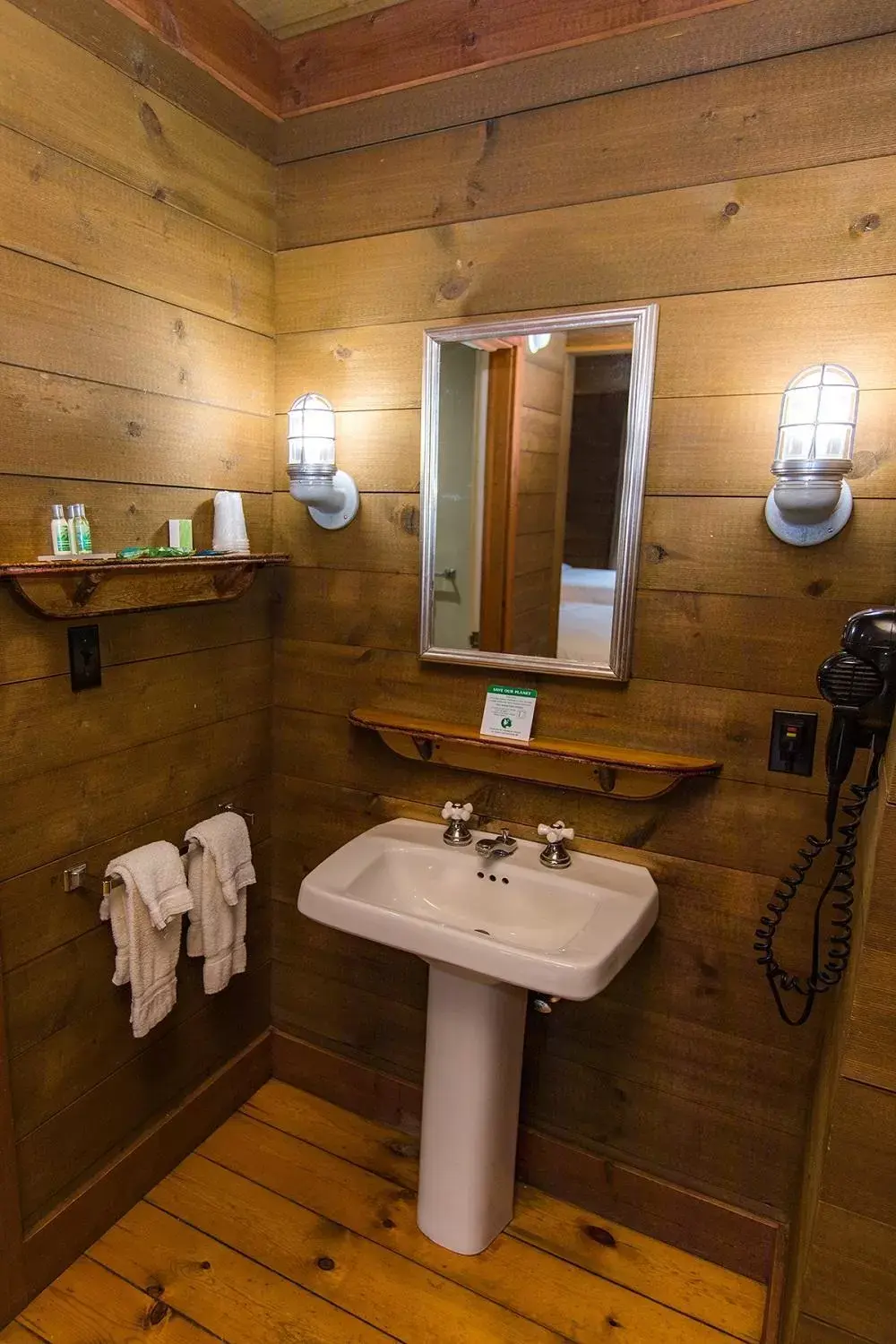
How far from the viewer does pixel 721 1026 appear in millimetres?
1548

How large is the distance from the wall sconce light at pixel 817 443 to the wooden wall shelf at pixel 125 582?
1.01m

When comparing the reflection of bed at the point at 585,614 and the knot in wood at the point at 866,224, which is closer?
the knot in wood at the point at 866,224

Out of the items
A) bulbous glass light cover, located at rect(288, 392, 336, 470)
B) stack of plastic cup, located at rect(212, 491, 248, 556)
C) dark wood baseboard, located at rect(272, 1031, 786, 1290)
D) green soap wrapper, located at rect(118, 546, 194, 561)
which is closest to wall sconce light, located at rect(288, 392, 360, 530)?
bulbous glass light cover, located at rect(288, 392, 336, 470)

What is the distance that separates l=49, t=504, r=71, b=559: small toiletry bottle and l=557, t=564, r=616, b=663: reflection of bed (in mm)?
897

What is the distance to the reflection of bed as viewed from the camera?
1499 mm

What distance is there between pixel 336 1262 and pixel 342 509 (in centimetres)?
156

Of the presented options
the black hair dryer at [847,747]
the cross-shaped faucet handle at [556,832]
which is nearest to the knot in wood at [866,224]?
the black hair dryer at [847,747]

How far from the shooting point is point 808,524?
1.32 meters

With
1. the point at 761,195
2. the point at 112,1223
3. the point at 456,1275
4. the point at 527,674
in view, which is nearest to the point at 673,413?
the point at 761,195

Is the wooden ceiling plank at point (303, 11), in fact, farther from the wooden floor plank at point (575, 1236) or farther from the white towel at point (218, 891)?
the wooden floor plank at point (575, 1236)

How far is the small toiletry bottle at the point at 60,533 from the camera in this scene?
1.31 m

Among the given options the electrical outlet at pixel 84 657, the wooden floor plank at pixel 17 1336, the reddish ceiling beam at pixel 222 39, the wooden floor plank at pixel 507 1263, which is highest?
the reddish ceiling beam at pixel 222 39

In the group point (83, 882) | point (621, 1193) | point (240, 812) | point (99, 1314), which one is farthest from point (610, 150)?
point (99, 1314)

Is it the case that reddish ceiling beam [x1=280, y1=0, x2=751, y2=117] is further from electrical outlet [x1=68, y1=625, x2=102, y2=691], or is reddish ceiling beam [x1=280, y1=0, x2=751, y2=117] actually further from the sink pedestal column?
the sink pedestal column
